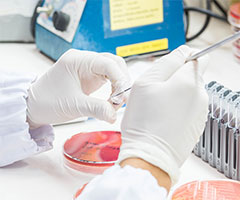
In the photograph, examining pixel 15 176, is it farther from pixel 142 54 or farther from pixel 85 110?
pixel 142 54

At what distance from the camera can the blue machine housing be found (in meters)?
1.28

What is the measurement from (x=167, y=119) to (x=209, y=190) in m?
0.20

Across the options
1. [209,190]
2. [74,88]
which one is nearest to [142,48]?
[74,88]

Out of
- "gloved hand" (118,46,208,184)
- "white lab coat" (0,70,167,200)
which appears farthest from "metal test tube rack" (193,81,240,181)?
"white lab coat" (0,70,167,200)

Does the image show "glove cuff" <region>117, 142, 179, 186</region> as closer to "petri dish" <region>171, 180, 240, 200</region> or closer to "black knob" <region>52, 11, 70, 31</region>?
"petri dish" <region>171, 180, 240, 200</region>

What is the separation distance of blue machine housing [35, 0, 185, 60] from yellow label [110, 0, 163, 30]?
13 millimetres

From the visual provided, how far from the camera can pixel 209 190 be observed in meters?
0.82

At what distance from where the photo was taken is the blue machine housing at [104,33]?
1.28 m

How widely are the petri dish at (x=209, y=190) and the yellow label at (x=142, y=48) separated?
24.2 inches

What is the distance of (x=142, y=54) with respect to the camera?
4.58 ft

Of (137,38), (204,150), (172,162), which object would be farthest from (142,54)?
(172,162)

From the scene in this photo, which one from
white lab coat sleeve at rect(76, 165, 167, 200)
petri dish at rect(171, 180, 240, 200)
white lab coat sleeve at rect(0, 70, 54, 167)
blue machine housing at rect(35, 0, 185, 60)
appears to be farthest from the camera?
blue machine housing at rect(35, 0, 185, 60)

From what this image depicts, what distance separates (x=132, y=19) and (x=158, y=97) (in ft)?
→ 2.25

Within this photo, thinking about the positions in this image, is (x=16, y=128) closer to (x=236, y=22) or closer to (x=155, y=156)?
(x=155, y=156)
